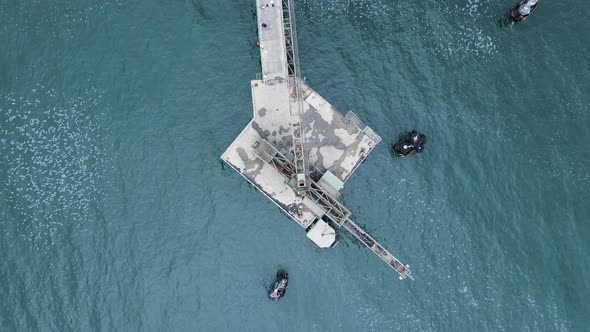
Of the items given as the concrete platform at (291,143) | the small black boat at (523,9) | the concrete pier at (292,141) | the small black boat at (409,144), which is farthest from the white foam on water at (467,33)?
the concrete platform at (291,143)

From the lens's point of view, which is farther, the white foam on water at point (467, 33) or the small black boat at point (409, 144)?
the white foam on water at point (467, 33)

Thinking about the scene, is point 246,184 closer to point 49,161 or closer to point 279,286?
point 279,286

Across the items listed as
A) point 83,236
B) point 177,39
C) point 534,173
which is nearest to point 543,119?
point 534,173

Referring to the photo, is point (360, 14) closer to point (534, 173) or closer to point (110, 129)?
point (534, 173)

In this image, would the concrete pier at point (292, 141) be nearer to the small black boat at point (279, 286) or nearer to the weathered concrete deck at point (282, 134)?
the weathered concrete deck at point (282, 134)

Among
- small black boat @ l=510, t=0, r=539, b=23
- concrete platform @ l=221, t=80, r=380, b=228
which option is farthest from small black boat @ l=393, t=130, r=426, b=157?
small black boat @ l=510, t=0, r=539, b=23
